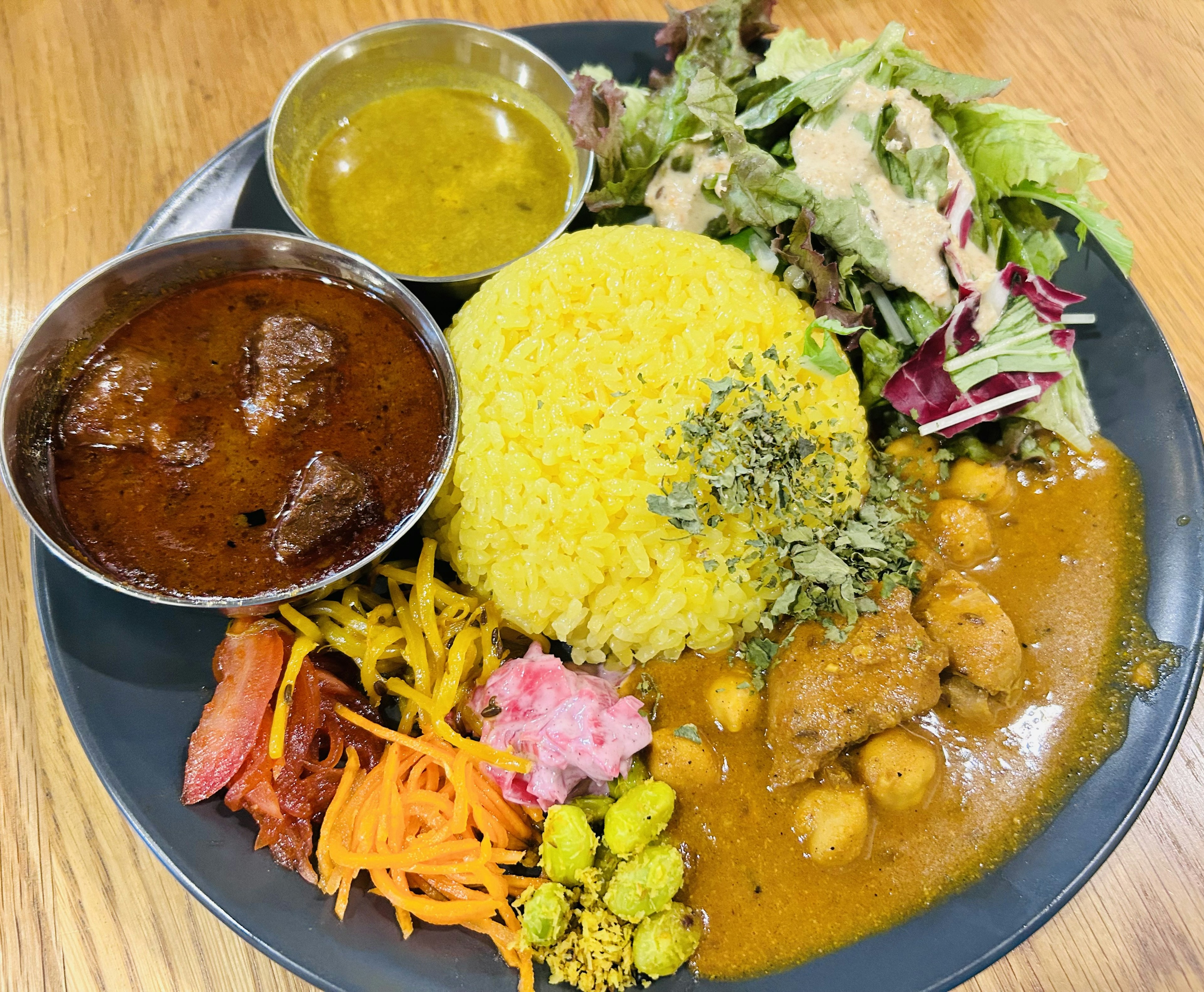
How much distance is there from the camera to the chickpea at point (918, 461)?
2.42 m

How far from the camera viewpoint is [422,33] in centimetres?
266

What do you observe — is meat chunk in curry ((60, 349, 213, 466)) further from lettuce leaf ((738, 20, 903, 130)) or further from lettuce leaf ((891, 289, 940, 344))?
lettuce leaf ((891, 289, 940, 344))

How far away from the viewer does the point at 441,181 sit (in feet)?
8.67

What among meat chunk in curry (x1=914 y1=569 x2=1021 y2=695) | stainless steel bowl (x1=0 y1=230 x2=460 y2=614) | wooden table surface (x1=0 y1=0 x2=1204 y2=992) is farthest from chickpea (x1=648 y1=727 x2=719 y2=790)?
wooden table surface (x1=0 y1=0 x2=1204 y2=992)

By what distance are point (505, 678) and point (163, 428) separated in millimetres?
1109

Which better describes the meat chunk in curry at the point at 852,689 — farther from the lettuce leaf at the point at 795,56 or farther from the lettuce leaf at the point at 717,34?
the lettuce leaf at the point at 717,34

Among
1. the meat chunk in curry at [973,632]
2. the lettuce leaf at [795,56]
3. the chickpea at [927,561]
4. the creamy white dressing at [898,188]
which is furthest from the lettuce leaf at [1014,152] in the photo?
the meat chunk in curry at [973,632]

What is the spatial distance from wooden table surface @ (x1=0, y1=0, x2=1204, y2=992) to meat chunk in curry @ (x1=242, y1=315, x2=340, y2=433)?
104 centimetres

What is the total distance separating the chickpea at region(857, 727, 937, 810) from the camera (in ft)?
6.46

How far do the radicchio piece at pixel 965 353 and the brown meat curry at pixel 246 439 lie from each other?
4.73ft

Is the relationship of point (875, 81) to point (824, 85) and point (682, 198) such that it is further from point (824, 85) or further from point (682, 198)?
point (682, 198)

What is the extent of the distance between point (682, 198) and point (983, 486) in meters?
1.32

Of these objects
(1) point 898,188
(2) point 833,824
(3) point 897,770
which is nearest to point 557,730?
(2) point 833,824

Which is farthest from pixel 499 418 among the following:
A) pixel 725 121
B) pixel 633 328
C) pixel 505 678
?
pixel 725 121
